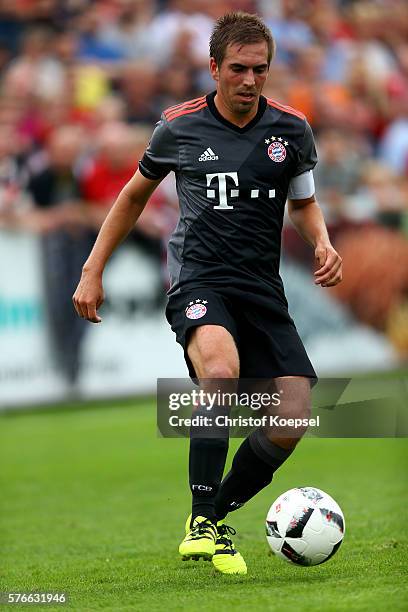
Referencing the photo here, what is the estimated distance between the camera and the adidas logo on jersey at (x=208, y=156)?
16.9 feet

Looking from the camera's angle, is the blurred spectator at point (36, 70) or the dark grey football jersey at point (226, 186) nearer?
the dark grey football jersey at point (226, 186)

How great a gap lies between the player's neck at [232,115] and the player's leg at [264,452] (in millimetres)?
1142

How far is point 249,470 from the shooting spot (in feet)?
17.1

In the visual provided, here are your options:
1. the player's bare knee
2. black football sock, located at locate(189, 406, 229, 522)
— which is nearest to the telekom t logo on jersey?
the player's bare knee

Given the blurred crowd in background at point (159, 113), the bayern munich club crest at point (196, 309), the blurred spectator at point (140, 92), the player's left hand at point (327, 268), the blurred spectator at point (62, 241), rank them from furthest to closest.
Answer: the blurred spectator at point (140, 92) < the blurred crowd in background at point (159, 113) < the blurred spectator at point (62, 241) < the player's left hand at point (327, 268) < the bayern munich club crest at point (196, 309)

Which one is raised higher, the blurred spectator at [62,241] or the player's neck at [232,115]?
the player's neck at [232,115]

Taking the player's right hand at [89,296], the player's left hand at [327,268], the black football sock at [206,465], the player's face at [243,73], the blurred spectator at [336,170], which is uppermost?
the player's face at [243,73]

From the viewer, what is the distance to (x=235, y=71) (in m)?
5.05

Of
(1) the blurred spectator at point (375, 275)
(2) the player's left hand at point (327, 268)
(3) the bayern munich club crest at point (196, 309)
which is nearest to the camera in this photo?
(3) the bayern munich club crest at point (196, 309)

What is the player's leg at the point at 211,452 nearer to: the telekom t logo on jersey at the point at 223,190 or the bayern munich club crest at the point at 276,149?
the telekom t logo on jersey at the point at 223,190

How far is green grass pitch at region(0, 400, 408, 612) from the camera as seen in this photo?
4.45 metres

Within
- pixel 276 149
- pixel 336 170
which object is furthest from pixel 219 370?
pixel 336 170

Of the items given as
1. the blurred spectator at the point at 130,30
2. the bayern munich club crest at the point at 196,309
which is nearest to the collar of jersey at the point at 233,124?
the bayern munich club crest at the point at 196,309

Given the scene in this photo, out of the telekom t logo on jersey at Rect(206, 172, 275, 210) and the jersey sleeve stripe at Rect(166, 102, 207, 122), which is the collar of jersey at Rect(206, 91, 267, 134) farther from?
the telekom t logo on jersey at Rect(206, 172, 275, 210)
